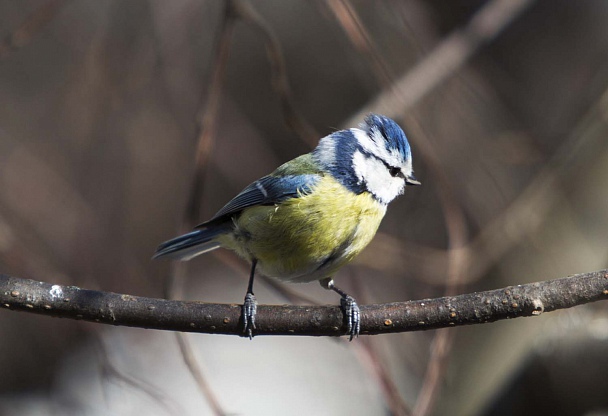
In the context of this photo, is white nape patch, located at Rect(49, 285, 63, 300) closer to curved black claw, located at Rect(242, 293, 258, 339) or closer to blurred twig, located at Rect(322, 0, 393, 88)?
curved black claw, located at Rect(242, 293, 258, 339)

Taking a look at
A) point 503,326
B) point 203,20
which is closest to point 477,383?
point 503,326

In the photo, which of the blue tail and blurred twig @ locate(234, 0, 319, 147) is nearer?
blurred twig @ locate(234, 0, 319, 147)

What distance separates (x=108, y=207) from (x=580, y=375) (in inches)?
112

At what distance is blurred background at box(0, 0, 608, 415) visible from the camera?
2.45m

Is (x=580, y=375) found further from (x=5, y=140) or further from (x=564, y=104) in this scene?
(x=5, y=140)

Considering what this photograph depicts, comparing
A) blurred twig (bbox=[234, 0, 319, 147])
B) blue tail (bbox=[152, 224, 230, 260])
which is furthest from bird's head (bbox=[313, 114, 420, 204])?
Answer: blue tail (bbox=[152, 224, 230, 260])

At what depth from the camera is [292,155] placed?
4320 mm

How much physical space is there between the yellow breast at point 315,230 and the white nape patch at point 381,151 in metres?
0.14

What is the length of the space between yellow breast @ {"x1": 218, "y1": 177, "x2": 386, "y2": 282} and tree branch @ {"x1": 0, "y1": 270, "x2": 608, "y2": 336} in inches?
15.3

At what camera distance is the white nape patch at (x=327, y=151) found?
6.89 feet

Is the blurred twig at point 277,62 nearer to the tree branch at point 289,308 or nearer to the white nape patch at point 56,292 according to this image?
the tree branch at point 289,308

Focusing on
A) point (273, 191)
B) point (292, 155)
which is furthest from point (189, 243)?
point (292, 155)

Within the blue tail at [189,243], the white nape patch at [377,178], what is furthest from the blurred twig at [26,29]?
the white nape patch at [377,178]

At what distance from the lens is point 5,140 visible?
158 inches
